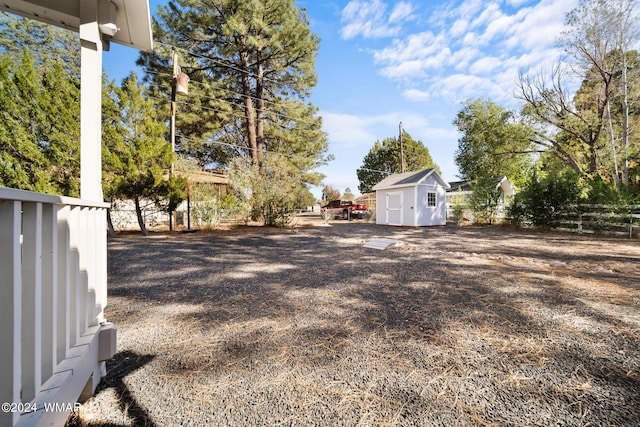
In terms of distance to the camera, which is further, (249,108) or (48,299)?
(249,108)

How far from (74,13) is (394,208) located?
13.5m

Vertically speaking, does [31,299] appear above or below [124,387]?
Answer: above

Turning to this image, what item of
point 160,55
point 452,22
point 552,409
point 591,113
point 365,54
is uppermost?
point 160,55

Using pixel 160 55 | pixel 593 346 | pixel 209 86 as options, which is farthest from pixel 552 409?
pixel 160 55

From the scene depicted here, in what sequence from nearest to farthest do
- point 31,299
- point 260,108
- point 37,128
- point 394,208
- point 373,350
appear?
point 31,299 → point 373,350 → point 37,128 → point 394,208 → point 260,108

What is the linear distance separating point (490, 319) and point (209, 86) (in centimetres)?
1539

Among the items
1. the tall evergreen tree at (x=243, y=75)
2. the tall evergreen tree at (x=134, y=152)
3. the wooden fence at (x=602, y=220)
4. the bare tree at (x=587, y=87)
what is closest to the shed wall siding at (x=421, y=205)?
the wooden fence at (x=602, y=220)

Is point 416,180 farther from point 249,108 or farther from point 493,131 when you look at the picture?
point 249,108

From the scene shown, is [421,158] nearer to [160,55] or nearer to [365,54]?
[365,54]

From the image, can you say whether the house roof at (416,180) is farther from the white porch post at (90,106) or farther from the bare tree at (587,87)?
the white porch post at (90,106)

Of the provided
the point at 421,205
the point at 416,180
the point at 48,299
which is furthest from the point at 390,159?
the point at 48,299

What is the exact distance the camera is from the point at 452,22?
835 cm

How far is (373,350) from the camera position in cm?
183

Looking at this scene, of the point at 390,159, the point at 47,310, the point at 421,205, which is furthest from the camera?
the point at 390,159
